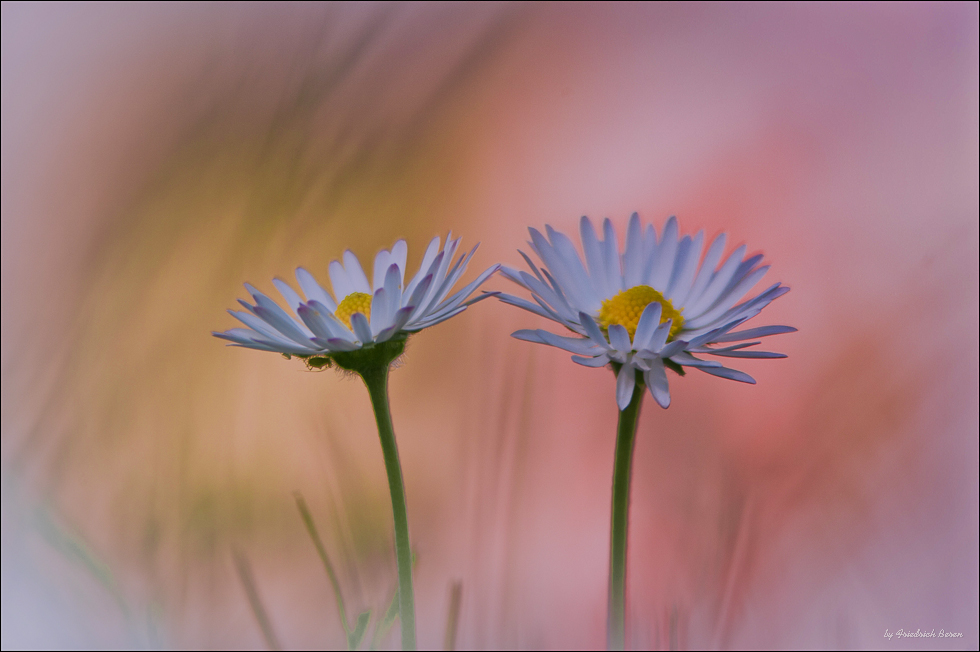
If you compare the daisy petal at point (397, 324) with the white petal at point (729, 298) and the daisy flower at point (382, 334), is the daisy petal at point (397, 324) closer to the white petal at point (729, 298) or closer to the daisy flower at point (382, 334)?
the daisy flower at point (382, 334)

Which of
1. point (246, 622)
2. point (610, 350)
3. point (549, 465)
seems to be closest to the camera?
point (610, 350)

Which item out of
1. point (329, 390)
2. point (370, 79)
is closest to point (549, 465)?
point (329, 390)

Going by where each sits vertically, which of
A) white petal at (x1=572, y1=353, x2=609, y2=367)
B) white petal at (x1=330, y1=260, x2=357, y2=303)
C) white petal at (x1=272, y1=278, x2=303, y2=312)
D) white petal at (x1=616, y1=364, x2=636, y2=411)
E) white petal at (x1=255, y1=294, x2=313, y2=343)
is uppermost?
white petal at (x1=330, y1=260, x2=357, y2=303)

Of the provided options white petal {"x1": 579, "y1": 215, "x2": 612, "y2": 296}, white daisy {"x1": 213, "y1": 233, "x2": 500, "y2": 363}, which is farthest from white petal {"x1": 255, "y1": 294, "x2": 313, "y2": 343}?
white petal {"x1": 579, "y1": 215, "x2": 612, "y2": 296}

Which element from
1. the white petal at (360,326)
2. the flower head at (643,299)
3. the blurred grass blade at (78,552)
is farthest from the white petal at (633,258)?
the blurred grass blade at (78,552)

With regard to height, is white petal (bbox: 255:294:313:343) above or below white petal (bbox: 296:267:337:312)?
below

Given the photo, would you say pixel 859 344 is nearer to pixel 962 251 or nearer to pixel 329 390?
pixel 962 251

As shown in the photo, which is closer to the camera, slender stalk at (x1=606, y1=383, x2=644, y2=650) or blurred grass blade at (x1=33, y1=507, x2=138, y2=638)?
slender stalk at (x1=606, y1=383, x2=644, y2=650)

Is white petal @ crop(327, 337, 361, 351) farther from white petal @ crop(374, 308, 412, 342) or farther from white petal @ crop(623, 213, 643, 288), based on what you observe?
white petal @ crop(623, 213, 643, 288)
